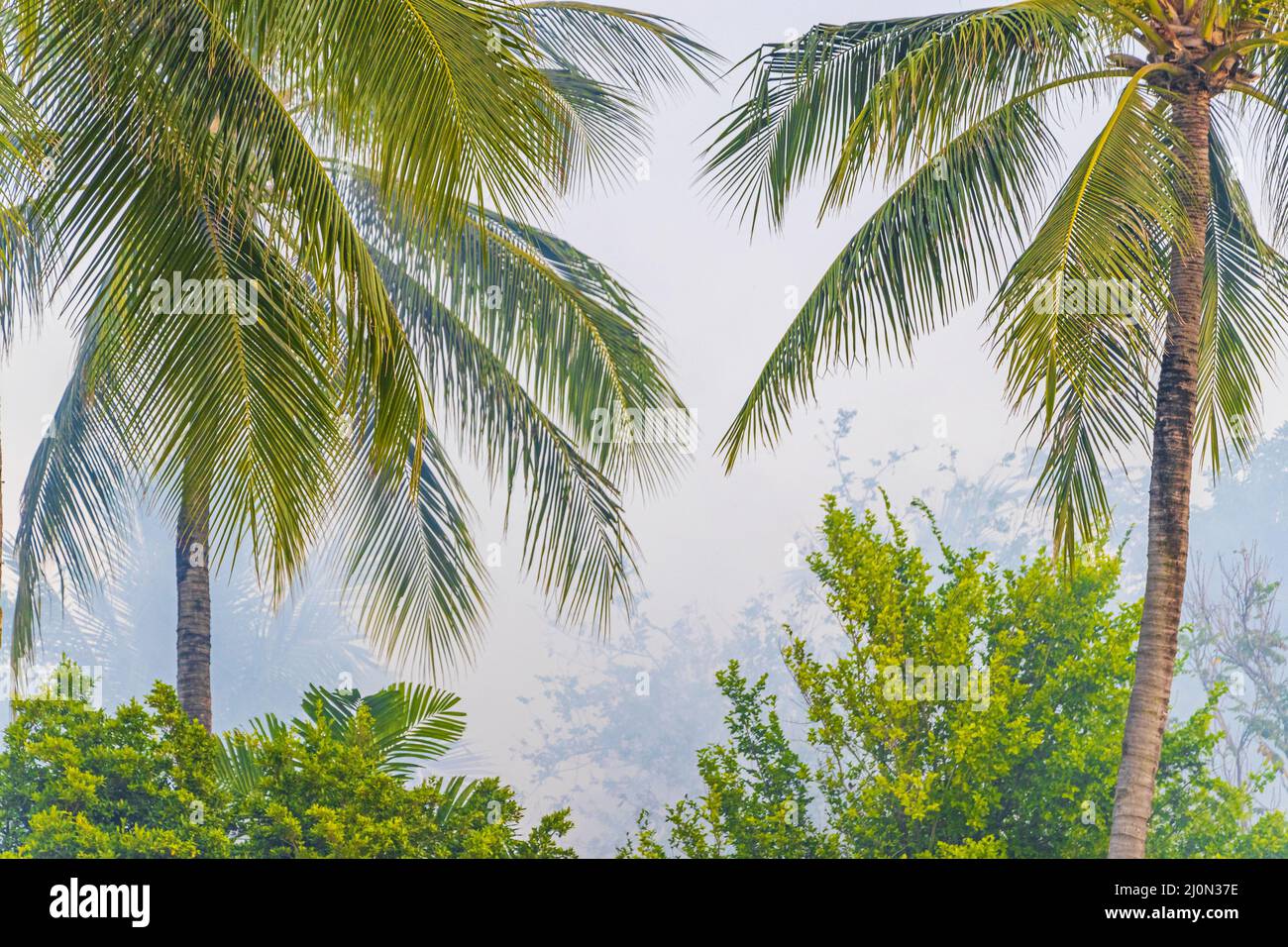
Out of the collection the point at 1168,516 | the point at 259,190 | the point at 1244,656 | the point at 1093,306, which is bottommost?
the point at 1244,656

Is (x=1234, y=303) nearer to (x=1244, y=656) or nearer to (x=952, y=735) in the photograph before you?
(x=952, y=735)

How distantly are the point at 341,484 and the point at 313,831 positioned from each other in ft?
6.35

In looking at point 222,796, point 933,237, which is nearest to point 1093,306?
point 933,237

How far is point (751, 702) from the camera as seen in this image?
7.88 metres

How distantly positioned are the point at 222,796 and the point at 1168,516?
210 inches

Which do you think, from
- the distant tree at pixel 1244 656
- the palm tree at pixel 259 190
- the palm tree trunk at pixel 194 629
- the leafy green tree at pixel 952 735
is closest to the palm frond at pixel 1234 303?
the leafy green tree at pixel 952 735

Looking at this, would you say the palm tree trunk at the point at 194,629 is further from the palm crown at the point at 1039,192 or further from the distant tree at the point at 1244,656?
the distant tree at the point at 1244,656

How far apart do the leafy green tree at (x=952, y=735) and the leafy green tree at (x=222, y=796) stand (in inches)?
43.3

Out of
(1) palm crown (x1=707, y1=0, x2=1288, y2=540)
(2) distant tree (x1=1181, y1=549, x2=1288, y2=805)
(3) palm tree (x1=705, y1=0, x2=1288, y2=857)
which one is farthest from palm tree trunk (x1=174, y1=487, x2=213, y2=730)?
(2) distant tree (x1=1181, y1=549, x2=1288, y2=805)

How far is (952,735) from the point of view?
750 cm

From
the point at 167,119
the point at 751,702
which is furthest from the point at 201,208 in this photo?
the point at 751,702

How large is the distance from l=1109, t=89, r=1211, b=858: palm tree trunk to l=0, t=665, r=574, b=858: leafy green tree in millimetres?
3027
